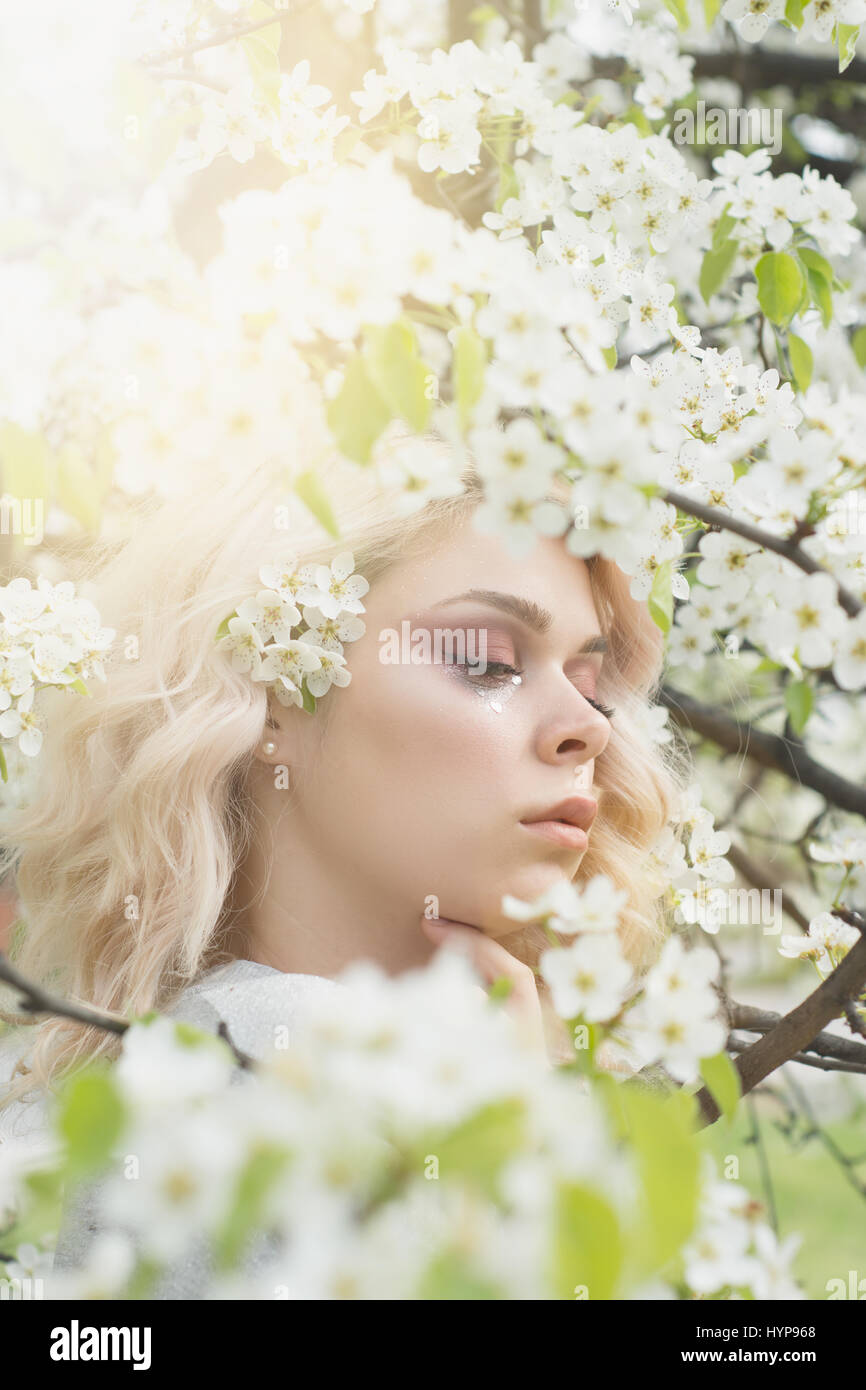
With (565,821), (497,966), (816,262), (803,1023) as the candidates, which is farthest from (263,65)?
(803,1023)

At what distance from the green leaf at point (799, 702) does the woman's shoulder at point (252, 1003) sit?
1.75ft

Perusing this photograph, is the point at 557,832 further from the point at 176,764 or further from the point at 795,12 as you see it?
the point at 795,12

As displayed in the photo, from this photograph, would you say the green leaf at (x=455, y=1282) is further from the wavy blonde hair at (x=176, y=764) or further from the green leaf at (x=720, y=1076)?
the wavy blonde hair at (x=176, y=764)

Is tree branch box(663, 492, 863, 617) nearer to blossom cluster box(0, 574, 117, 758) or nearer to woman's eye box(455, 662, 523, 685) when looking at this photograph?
woman's eye box(455, 662, 523, 685)

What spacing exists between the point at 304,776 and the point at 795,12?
0.96 m

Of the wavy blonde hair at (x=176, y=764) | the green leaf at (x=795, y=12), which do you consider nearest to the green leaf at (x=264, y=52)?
the wavy blonde hair at (x=176, y=764)

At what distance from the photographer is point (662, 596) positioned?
87 centimetres

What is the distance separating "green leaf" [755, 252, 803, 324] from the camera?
1245mm

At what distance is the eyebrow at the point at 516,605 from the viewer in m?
1.28

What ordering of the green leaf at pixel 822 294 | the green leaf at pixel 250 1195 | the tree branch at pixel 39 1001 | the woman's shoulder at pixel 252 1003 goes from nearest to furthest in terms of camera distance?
the green leaf at pixel 250 1195 < the tree branch at pixel 39 1001 < the woman's shoulder at pixel 252 1003 < the green leaf at pixel 822 294

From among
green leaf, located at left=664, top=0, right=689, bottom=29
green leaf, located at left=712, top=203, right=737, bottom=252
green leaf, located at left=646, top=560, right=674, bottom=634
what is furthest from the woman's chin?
green leaf, located at left=664, top=0, right=689, bottom=29

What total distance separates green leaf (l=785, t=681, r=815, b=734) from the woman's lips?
0.45m
